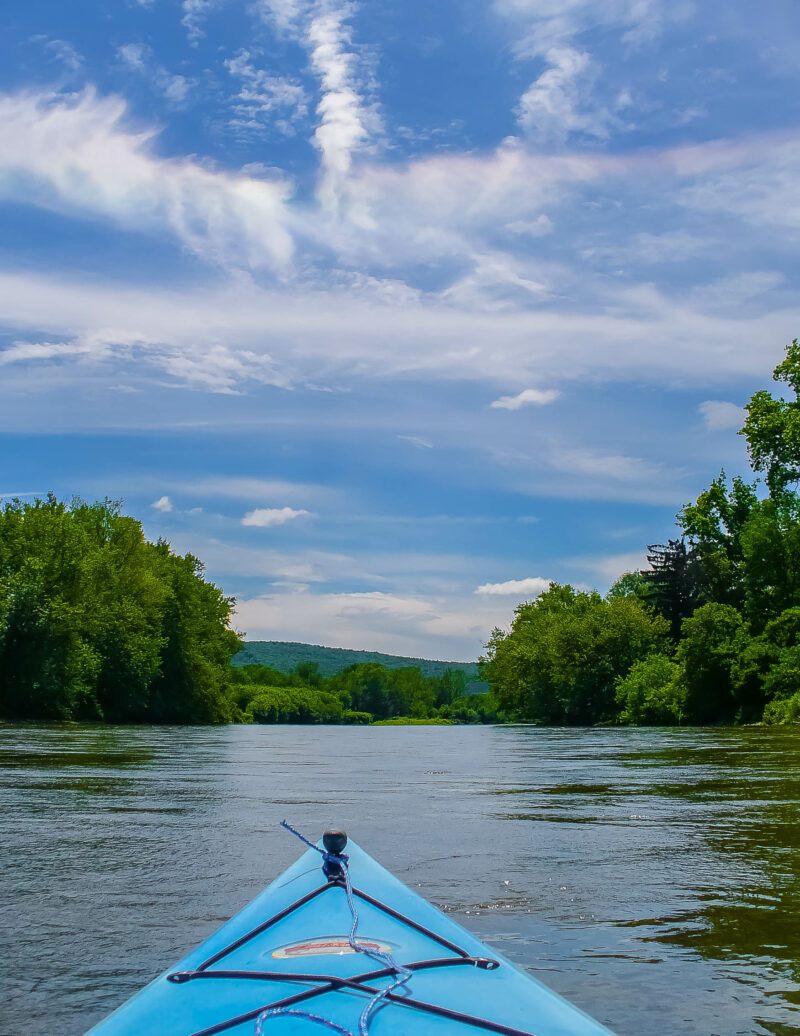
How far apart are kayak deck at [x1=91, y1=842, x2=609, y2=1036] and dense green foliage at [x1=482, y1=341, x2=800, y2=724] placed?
32315 mm

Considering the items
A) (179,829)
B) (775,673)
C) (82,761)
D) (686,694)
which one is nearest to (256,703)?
(686,694)

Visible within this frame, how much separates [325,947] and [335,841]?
0.53m

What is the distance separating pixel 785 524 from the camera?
37156 mm

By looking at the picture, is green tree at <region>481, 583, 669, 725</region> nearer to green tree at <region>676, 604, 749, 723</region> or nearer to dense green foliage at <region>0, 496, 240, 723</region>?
green tree at <region>676, 604, 749, 723</region>

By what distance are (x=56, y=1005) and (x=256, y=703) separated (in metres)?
107

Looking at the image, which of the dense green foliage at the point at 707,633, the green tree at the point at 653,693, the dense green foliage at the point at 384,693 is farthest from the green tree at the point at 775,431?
the dense green foliage at the point at 384,693

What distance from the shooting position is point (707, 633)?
4209 cm

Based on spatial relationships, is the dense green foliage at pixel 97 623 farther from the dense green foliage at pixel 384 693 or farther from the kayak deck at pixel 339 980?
the dense green foliage at pixel 384 693

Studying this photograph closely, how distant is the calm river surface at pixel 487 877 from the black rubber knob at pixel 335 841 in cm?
101

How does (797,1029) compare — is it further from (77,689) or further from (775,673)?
(77,689)

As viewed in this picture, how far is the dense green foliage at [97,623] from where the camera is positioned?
4063cm

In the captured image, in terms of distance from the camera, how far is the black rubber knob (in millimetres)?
3361

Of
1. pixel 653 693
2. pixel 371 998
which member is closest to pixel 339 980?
pixel 371 998

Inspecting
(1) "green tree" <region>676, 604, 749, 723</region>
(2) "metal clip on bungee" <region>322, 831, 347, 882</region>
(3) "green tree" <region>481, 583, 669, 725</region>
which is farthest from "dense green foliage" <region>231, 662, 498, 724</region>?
(2) "metal clip on bungee" <region>322, 831, 347, 882</region>
